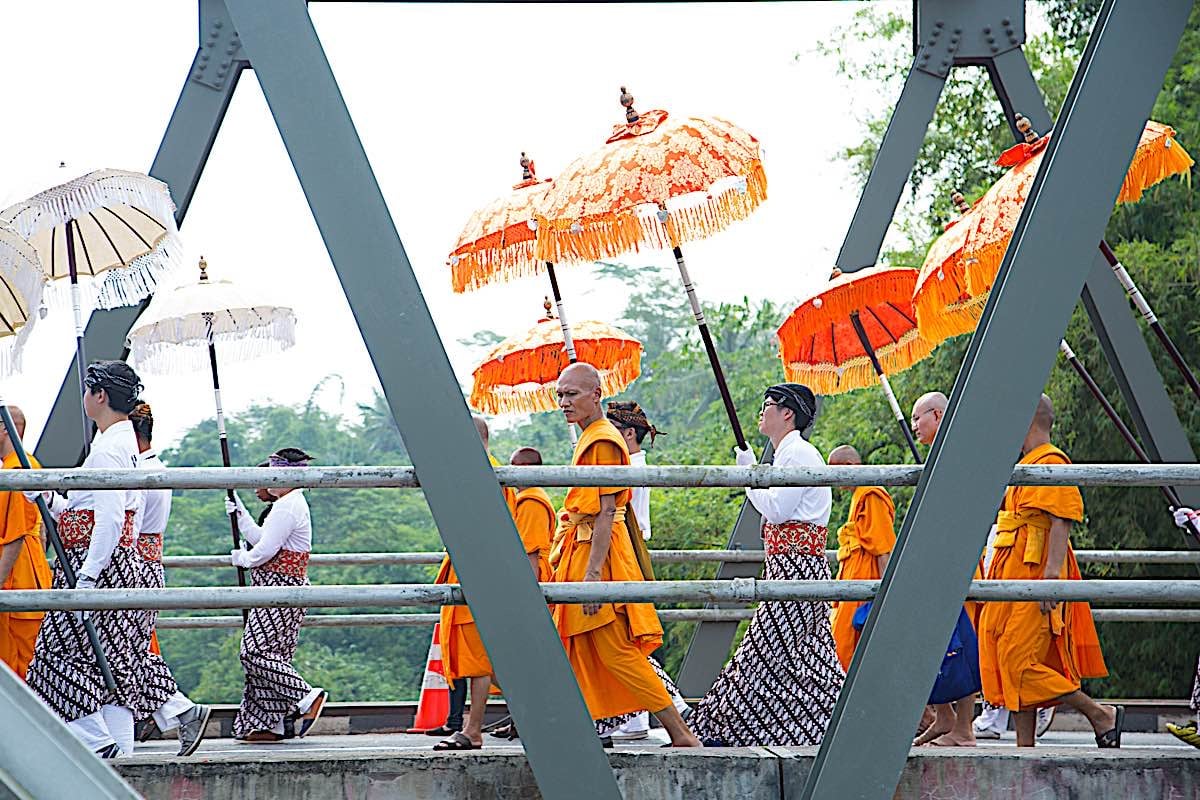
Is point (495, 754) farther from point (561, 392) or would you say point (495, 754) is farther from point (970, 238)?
point (970, 238)

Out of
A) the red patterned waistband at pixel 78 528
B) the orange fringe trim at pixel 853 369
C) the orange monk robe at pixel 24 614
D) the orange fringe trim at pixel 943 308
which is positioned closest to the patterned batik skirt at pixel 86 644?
the red patterned waistband at pixel 78 528

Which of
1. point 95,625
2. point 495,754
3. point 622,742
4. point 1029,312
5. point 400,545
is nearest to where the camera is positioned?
point 1029,312

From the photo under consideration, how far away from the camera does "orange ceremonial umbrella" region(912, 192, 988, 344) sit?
6121 mm

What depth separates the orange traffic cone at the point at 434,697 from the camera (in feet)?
21.8

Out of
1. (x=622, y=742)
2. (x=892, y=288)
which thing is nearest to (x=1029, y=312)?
(x=892, y=288)

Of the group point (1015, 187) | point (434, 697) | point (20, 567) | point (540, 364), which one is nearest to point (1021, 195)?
point (1015, 187)

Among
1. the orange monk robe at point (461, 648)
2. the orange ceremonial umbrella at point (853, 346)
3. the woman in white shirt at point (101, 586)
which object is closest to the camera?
the woman in white shirt at point (101, 586)

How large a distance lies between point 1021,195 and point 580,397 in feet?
6.73

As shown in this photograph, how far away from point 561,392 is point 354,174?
1.64 m

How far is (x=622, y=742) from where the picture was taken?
6430 mm

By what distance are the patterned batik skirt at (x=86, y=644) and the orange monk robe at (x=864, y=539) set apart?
3026 mm

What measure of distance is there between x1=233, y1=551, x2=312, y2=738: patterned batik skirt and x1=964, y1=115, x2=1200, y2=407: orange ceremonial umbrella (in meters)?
3.43

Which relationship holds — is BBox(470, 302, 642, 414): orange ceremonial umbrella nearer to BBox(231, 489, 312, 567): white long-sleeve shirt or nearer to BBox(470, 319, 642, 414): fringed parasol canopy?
BBox(470, 319, 642, 414): fringed parasol canopy

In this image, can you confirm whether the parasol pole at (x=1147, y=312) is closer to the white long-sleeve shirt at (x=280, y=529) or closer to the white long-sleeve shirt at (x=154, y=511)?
the white long-sleeve shirt at (x=280, y=529)
